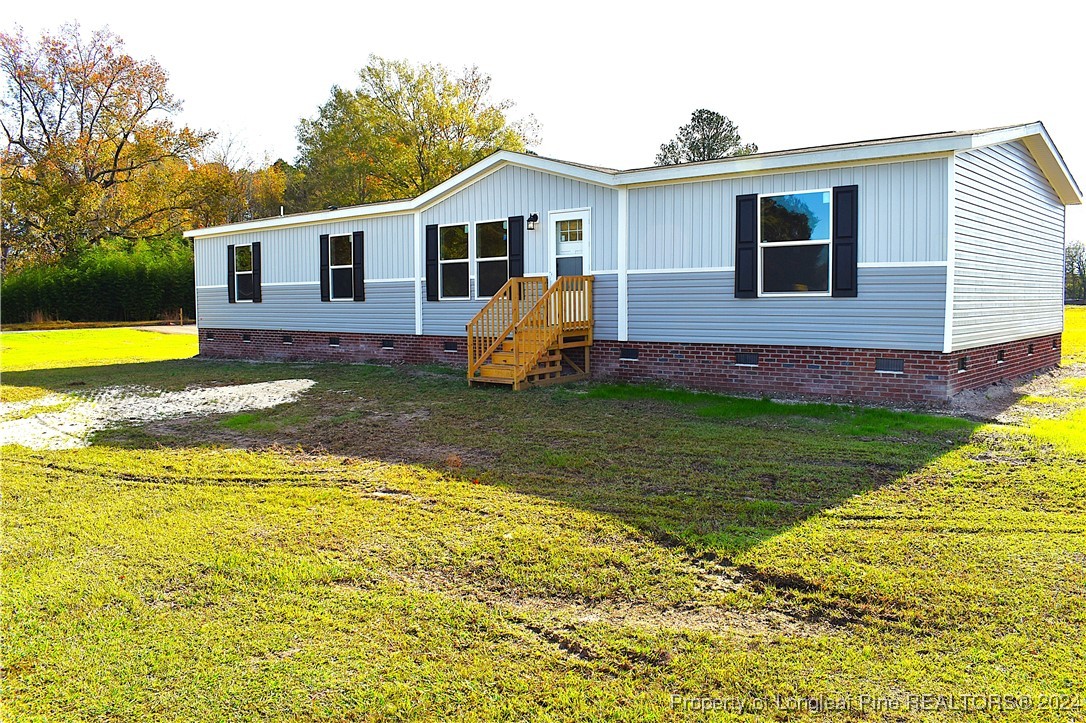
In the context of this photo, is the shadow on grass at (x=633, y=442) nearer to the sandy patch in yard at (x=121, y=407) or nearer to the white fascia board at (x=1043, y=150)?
the sandy patch in yard at (x=121, y=407)

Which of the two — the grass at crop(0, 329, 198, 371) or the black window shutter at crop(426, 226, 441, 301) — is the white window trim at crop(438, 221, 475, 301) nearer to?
the black window shutter at crop(426, 226, 441, 301)

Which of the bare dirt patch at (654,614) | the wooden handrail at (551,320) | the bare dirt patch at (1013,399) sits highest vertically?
the wooden handrail at (551,320)

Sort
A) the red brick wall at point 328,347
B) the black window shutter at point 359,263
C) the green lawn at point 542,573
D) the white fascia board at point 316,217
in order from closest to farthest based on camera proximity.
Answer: the green lawn at point 542,573 → the red brick wall at point 328,347 → the white fascia board at point 316,217 → the black window shutter at point 359,263

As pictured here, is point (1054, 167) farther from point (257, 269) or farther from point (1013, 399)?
point (257, 269)

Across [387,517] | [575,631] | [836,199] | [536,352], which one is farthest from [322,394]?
[575,631]

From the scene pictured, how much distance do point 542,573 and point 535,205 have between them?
9019 mm

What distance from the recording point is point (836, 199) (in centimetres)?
977

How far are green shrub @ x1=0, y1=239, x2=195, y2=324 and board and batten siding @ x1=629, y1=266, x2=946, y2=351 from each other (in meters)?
30.0

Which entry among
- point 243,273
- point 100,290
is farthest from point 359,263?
point 100,290

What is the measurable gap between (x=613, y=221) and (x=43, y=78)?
34422mm

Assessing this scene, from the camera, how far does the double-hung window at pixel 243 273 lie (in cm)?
1741

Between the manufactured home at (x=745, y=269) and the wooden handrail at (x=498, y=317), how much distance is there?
4 cm

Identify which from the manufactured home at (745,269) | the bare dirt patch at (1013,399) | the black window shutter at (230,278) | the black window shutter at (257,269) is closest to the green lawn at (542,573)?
→ the bare dirt patch at (1013,399)

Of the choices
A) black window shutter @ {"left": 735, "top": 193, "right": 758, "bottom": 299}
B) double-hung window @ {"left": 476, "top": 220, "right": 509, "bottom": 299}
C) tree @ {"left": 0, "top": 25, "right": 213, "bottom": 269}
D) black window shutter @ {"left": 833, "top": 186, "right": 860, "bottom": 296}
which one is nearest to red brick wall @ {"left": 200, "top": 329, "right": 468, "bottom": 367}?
double-hung window @ {"left": 476, "top": 220, "right": 509, "bottom": 299}
